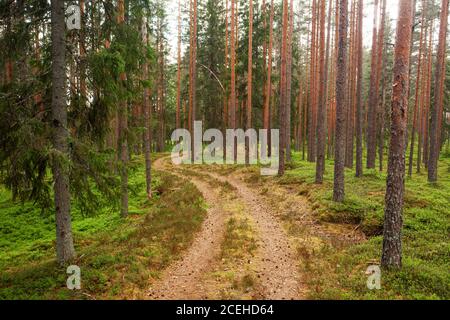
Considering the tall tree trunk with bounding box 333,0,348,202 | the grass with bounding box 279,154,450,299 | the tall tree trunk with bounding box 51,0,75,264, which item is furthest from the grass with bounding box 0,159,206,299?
the tall tree trunk with bounding box 333,0,348,202

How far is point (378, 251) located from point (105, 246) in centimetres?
880

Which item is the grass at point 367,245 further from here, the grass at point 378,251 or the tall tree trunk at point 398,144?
the tall tree trunk at point 398,144

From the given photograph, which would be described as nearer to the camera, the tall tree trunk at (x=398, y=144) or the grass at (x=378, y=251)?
the grass at (x=378, y=251)

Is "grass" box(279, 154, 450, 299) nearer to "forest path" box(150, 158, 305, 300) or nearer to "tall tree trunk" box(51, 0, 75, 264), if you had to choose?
"forest path" box(150, 158, 305, 300)

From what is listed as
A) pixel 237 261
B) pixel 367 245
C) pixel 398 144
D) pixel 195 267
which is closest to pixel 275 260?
pixel 237 261

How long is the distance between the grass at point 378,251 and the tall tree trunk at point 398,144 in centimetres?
60

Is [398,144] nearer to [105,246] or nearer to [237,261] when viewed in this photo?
[237,261]

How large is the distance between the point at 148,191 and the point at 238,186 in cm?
552

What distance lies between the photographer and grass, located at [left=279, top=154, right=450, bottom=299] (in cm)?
714

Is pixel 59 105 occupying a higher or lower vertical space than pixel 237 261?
higher

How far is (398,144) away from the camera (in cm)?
771

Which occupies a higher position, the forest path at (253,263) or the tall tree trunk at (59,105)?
the tall tree trunk at (59,105)

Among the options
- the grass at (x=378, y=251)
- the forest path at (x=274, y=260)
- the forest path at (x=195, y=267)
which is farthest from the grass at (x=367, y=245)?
the forest path at (x=195, y=267)

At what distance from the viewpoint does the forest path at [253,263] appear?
7452 millimetres
